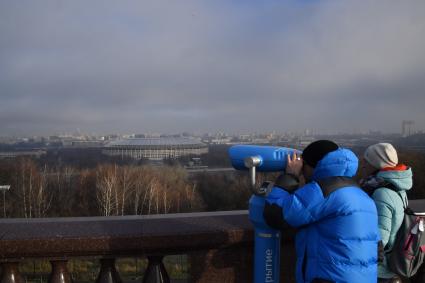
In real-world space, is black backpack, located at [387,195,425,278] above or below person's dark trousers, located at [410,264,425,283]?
above

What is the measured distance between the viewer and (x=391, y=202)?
295cm

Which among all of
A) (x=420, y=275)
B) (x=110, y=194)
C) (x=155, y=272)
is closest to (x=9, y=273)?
(x=155, y=272)

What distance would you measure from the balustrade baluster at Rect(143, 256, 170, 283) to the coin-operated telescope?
3.00 feet

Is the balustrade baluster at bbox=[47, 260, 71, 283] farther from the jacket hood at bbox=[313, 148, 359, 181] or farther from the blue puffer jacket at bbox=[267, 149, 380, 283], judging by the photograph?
the jacket hood at bbox=[313, 148, 359, 181]

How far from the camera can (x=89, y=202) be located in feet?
112

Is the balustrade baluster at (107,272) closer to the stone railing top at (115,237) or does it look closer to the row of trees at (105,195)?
the stone railing top at (115,237)

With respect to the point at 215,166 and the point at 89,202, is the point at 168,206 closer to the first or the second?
the point at 89,202

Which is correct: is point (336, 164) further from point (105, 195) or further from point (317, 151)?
point (105, 195)

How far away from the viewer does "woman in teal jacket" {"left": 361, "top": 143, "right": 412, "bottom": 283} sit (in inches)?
117

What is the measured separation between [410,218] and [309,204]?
1129mm

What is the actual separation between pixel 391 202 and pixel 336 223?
75cm

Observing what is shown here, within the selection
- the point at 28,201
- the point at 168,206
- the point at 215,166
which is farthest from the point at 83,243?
the point at 215,166

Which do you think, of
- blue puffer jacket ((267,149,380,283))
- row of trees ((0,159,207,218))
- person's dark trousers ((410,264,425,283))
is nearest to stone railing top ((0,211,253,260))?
blue puffer jacket ((267,149,380,283))

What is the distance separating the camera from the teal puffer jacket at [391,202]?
2.96 m
